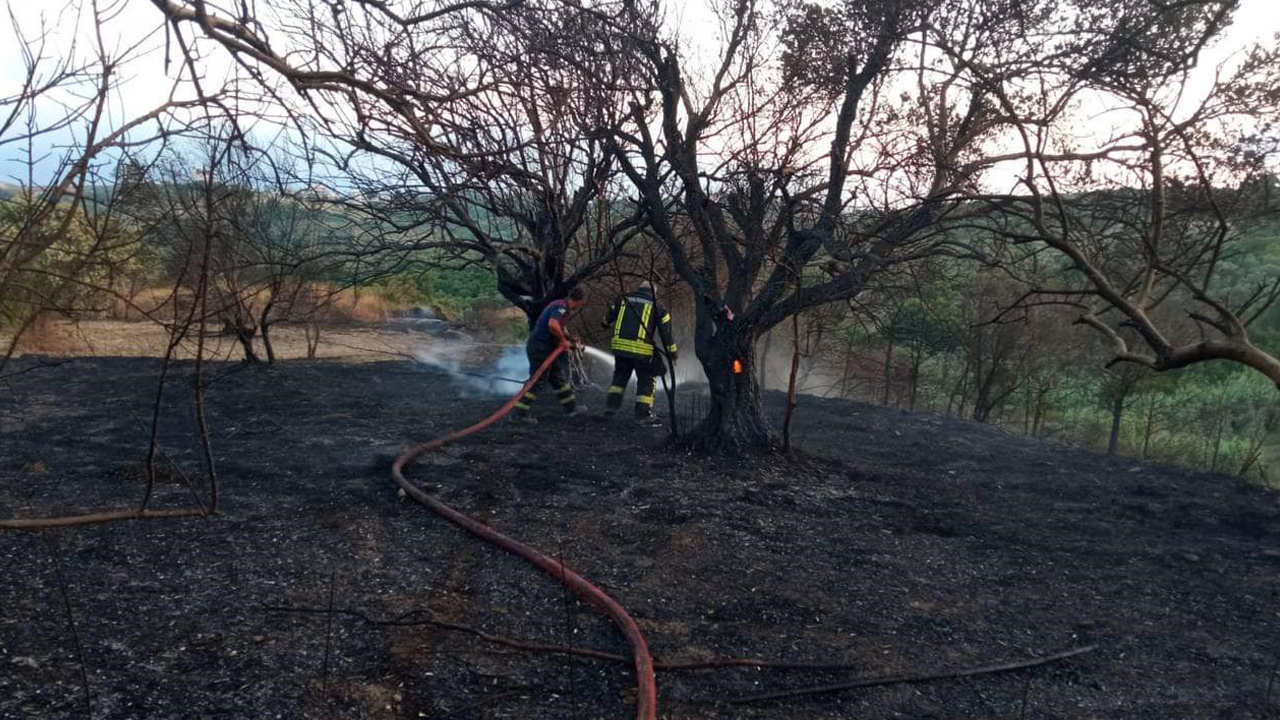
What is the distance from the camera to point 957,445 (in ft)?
33.0

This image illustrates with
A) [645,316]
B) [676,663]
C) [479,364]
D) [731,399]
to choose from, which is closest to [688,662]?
[676,663]

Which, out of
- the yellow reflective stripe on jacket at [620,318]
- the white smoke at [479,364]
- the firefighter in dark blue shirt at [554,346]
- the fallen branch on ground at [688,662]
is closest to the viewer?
the fallen branch on ground at [688,662]

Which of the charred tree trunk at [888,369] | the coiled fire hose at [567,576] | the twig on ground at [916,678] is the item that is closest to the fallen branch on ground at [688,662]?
the twig on ground at [916,678]

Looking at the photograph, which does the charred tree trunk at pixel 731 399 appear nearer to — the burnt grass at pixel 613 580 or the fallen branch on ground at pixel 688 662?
the burnt grass at pixel 613 580

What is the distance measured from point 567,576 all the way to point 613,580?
1.15 ft

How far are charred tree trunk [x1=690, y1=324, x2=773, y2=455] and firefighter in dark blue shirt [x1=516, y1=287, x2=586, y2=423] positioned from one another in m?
1.91

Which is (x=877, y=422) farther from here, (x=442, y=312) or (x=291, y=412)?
(x=442, y=312)

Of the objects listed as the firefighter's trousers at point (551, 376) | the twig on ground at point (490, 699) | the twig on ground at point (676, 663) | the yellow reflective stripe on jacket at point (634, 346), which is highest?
the yellow reflective stripe on jacket at point (634, 346)

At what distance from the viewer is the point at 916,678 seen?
3.93 m

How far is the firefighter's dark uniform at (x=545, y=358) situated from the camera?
958cm

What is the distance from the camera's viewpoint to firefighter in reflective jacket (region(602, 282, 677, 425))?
940cm

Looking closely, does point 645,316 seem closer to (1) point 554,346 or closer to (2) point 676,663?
(1) point 554,346

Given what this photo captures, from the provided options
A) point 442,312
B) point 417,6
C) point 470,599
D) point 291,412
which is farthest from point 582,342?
point 442,312

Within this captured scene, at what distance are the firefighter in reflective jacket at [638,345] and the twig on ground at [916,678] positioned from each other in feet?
17.0
